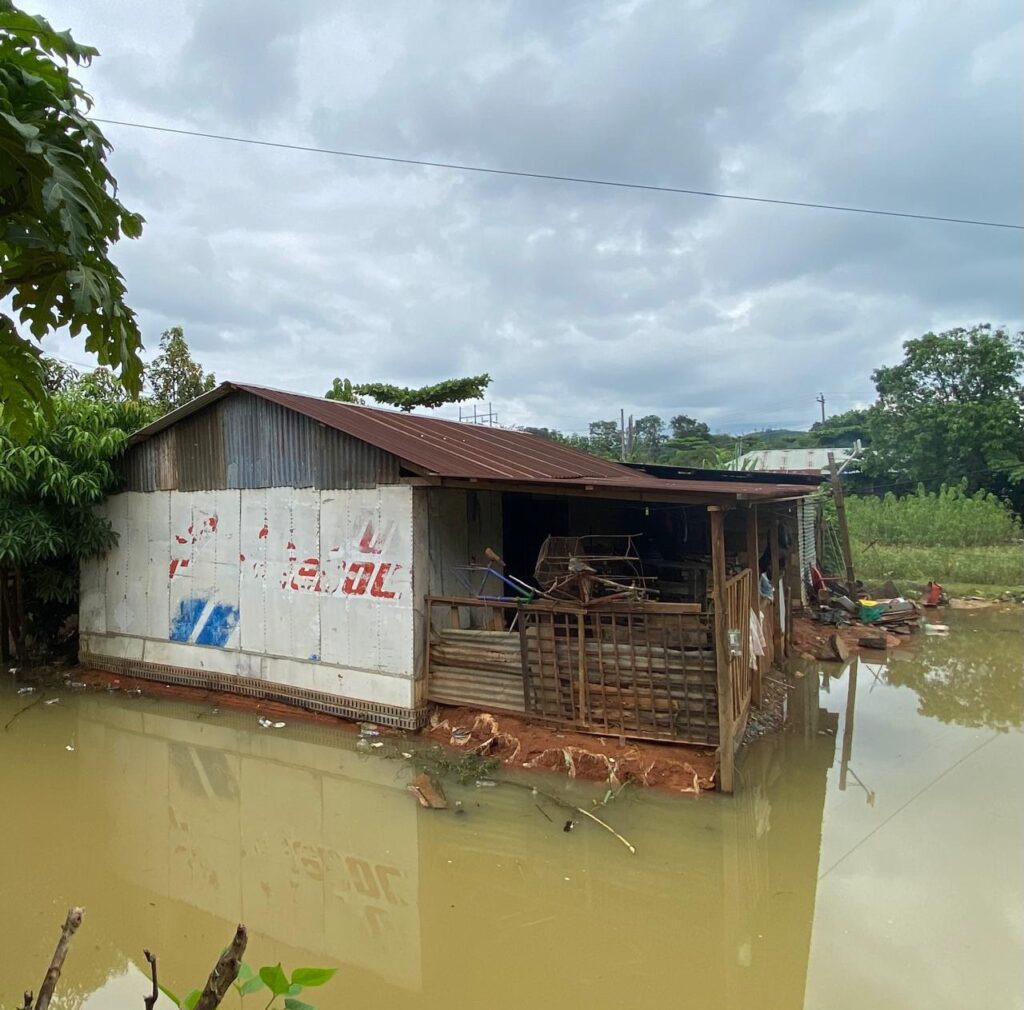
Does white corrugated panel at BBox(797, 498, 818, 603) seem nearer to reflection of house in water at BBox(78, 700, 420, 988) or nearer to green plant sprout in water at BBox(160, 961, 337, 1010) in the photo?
reflection of house in water at BBox(78, 700, 420, 988)

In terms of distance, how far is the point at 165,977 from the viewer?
385 centimetres

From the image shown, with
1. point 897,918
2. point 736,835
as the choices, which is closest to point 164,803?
point 736,835

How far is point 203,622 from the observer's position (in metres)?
9.09

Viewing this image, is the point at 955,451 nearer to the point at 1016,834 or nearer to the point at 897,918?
the point at 1016,834

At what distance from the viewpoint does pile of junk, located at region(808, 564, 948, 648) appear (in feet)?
41.4

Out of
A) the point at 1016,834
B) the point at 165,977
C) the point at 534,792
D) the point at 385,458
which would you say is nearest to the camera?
the point at 165,977

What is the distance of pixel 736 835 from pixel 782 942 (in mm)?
1254

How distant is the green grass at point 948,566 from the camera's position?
55.0ft

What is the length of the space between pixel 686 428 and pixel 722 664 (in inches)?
2186

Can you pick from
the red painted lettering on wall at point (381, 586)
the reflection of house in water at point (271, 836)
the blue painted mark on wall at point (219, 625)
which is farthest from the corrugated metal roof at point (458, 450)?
the reflection of house in water at point (271, 836)

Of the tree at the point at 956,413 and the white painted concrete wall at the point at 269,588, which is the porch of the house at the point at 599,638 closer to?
the white painted concrete wall at the point at 269,588

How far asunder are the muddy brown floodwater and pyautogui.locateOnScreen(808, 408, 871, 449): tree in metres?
41.8

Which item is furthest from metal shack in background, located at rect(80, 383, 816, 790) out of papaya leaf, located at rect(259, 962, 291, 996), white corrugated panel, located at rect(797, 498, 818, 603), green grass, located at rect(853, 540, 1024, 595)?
green grass, located at rect(853, 540, 1024, 595)

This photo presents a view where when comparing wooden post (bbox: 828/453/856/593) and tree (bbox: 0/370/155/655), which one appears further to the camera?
wooden post (bbox: 828/453/856/593)
